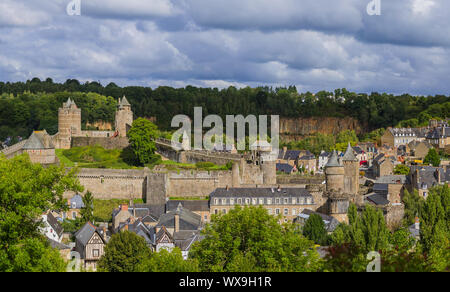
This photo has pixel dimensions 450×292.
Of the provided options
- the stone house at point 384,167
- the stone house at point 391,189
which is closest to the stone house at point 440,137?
the stone house at point 384,167

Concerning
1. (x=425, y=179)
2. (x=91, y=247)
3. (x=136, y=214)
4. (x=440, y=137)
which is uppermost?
(x=440, y=137)

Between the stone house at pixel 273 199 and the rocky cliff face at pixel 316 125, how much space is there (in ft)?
182

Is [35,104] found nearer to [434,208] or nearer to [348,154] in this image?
[348,154]

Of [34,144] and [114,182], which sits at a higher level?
[34,144]

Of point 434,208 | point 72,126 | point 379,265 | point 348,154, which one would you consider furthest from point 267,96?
point 379,265

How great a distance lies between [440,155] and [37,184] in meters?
57.4

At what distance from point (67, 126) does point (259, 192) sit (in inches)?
937

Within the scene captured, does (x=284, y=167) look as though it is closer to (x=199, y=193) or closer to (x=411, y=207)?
(x=199, y=193)

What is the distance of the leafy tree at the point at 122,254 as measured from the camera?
33.1 metres

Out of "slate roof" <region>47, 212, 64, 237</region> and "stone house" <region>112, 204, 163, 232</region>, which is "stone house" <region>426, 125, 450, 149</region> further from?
"slate roof" <region>47, 212, 64, 237</region>

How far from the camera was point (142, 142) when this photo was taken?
55781 millimetres

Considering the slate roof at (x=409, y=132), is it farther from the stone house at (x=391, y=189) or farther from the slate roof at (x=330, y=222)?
the slate roof at (x=330, y=222)

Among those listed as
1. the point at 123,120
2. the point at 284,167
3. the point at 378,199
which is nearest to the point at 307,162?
the point at 284,167
